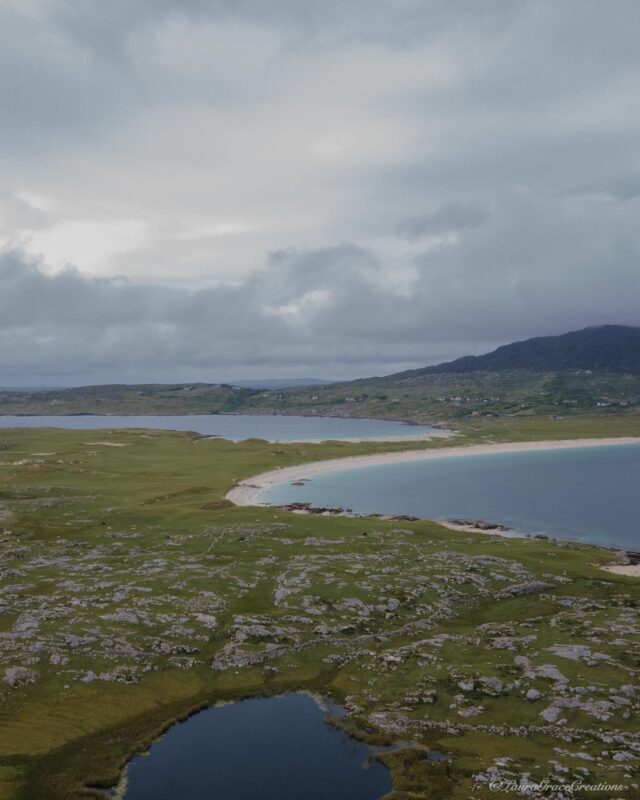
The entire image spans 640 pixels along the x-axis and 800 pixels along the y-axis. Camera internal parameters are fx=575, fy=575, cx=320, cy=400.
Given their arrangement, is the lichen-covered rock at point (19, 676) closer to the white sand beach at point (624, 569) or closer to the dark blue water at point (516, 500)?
the white sand beach at point (624, 569)

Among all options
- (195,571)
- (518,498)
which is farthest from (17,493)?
(518,498)

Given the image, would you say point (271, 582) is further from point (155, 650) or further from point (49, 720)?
point (49, 720)

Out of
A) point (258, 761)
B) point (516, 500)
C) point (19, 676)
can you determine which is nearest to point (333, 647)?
point (258, 761)

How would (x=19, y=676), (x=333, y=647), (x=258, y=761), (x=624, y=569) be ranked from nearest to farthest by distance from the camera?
(x=258, y=761) < (x=19, y=676) < (x=333, y=647) < (x=624, y=569)

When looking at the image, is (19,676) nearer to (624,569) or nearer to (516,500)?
(624,569)

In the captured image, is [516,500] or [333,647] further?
[516,500]

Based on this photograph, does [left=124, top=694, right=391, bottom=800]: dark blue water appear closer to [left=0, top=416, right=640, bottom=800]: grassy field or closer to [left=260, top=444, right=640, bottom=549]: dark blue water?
[left=0, top=416, right=640, bottom=800]: grassy field

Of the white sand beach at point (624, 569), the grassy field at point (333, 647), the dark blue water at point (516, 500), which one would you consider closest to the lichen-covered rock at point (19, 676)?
the grassy field at point (333, 647)
